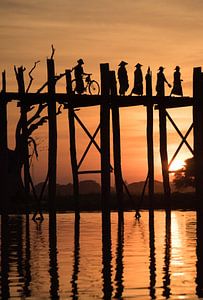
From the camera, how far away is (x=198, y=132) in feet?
74.0

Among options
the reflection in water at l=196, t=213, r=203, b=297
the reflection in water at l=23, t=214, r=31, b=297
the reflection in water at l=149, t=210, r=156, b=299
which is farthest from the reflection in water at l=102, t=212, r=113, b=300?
the reflection in water at l=196, t=213, r=203, b=297

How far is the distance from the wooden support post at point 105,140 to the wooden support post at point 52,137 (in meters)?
1.51

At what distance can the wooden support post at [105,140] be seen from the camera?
2217cm

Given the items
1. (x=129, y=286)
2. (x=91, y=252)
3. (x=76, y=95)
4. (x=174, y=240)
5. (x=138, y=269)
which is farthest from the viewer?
(x=76, y=95)

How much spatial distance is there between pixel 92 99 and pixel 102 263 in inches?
328

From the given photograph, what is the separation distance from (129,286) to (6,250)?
19.8ft

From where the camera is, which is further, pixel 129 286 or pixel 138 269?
pixel 138 269

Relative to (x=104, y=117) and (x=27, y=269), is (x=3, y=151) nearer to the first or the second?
(x=104, y=117)

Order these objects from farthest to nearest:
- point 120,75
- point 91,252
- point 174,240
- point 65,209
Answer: point 65,209, point 120,75, point 174,240, point 91,252

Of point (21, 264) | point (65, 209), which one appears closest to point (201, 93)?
point (21, 264)

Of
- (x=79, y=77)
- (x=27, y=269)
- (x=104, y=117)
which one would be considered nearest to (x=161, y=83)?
Result: (x=79, y=77)

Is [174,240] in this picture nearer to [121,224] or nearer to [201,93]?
[201,93]

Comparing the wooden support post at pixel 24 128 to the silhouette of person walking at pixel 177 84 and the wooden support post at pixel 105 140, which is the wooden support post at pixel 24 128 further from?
the wooden support post at pixel 105 140

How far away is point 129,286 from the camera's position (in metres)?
14.0
